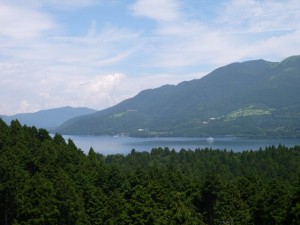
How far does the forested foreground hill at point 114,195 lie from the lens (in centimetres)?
3303

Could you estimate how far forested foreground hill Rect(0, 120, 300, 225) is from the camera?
33.0m

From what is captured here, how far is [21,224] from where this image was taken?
32625 millimetres

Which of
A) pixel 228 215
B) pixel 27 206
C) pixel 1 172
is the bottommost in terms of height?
pixel 228 215

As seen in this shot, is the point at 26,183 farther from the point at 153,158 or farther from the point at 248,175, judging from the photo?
the point at 153,158

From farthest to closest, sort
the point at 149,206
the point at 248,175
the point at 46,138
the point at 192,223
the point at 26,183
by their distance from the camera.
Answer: the point at 46,138, the point at 248,175, the point at 149,206, the point at 26,183, the point at 192,223

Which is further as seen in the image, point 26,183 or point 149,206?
point 149,206

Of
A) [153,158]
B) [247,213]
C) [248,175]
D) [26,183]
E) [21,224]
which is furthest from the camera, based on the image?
[153,158]

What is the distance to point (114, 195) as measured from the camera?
137 feet

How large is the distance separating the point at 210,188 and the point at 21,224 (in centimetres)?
2262

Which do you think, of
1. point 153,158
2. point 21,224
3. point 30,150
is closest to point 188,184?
point 30,150

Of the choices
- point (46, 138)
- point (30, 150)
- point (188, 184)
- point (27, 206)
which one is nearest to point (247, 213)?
point (188, 184)

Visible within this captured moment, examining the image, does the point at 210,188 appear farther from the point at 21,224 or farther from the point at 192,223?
the point at 21,224

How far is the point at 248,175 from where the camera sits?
54.2 m

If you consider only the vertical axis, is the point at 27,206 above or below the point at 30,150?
below
